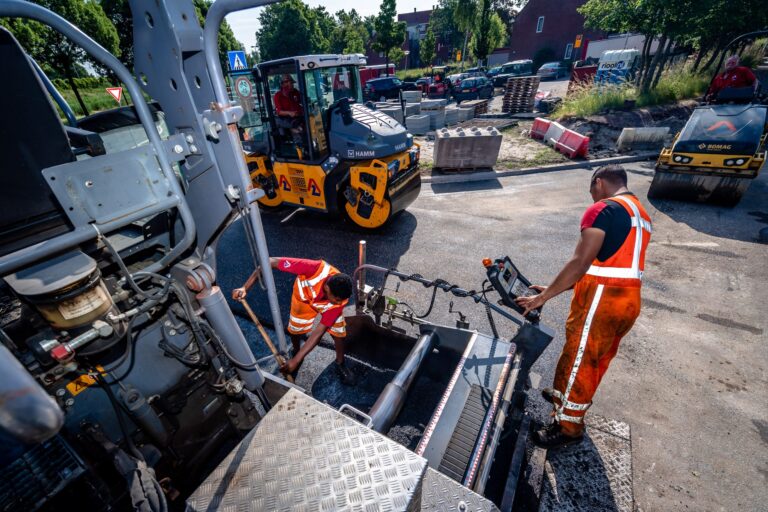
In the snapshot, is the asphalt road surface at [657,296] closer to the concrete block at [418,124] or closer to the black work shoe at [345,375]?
the black work shoe at [345,375]

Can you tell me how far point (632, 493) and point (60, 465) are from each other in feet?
11.6

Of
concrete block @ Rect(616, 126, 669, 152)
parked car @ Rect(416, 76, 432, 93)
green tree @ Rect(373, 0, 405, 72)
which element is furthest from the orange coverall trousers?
green tree @ Rect(373, 0, 405, 72)

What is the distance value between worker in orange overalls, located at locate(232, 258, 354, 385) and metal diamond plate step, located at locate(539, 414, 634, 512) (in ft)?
6.27

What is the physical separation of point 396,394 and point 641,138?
1194 cm

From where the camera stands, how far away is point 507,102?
16172 millimetres

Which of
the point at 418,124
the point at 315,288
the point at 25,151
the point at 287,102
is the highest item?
the point at 25,151

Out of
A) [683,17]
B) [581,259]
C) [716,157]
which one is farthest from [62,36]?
[683,17]

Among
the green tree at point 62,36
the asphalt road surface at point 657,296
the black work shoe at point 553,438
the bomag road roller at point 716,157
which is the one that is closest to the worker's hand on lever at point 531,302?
the black work shoe at point 553,438

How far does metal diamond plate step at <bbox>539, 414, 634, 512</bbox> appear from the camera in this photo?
2.42 metres

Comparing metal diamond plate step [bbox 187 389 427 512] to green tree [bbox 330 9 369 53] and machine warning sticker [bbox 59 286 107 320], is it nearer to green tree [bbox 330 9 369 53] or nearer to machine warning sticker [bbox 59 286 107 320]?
machine warning sticker [bbox 59 286 107 320]

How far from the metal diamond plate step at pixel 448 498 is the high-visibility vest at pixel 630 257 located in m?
1.74

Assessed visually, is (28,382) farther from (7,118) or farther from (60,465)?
(7,118)

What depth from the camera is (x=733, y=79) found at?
7766 millimetres

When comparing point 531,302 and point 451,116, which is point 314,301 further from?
point 451,116
